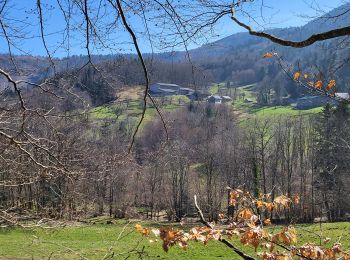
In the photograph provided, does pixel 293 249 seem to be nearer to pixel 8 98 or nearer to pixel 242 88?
pixel 8 98

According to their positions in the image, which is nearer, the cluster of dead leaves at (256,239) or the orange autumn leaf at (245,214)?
the cluster of dead leaves at (256,239)

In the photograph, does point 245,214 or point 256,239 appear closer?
point 256,239

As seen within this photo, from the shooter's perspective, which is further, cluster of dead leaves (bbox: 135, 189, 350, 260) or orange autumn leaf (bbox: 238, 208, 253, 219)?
orange autumn leaf (bbox: 238, 208, 253, 219)

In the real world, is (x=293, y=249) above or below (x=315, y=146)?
above

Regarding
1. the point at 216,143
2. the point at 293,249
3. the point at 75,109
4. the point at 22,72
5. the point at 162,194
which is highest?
the point at 22,72

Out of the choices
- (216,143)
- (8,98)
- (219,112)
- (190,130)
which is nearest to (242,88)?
(219,112)

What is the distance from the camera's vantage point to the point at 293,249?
2.93 metres

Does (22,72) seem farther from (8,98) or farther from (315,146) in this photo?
(315,146)

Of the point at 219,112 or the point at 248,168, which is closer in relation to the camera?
the point at 248,168

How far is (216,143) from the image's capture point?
50.0 m

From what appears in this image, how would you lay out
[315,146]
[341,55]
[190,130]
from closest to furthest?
[341,55]
[315,146]
[190,130]

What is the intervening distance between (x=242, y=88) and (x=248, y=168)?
108 m

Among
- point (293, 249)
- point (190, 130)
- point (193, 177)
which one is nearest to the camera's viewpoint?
point (293, 249)

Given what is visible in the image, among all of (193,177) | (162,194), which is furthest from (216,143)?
(162,194)
